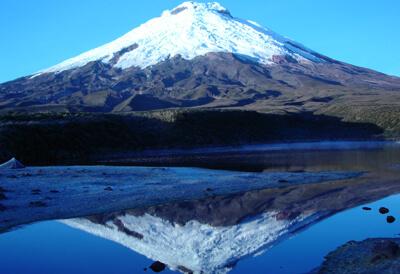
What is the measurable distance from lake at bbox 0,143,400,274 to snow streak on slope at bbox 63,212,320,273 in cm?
2

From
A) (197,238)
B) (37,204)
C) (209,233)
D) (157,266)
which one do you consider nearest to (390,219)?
(209,233)

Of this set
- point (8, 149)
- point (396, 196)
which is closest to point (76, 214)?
point (396, 196)

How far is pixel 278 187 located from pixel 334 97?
107105mm

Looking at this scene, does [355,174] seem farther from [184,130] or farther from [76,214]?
[184,130]

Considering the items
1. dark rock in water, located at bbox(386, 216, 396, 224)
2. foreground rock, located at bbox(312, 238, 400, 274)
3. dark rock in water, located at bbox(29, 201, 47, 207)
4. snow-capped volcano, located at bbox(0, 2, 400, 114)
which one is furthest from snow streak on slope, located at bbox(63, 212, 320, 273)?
snow-capped volcano, located at bbox(0, 2, 400, 114)

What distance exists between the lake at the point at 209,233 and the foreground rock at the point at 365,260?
427 mm

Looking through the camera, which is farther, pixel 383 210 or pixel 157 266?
pixel 383 210

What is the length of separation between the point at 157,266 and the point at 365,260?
463 cm

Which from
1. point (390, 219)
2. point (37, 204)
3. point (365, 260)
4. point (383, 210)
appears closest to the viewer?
point (365, 260)

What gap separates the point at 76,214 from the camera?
19.6 metres

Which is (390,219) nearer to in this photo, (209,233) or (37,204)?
(209,233)

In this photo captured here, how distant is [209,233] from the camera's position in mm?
→ 16312

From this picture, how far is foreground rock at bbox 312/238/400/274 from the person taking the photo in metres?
11.3

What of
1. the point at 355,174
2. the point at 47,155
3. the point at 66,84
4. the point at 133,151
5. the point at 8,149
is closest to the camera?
the point at 355,174
